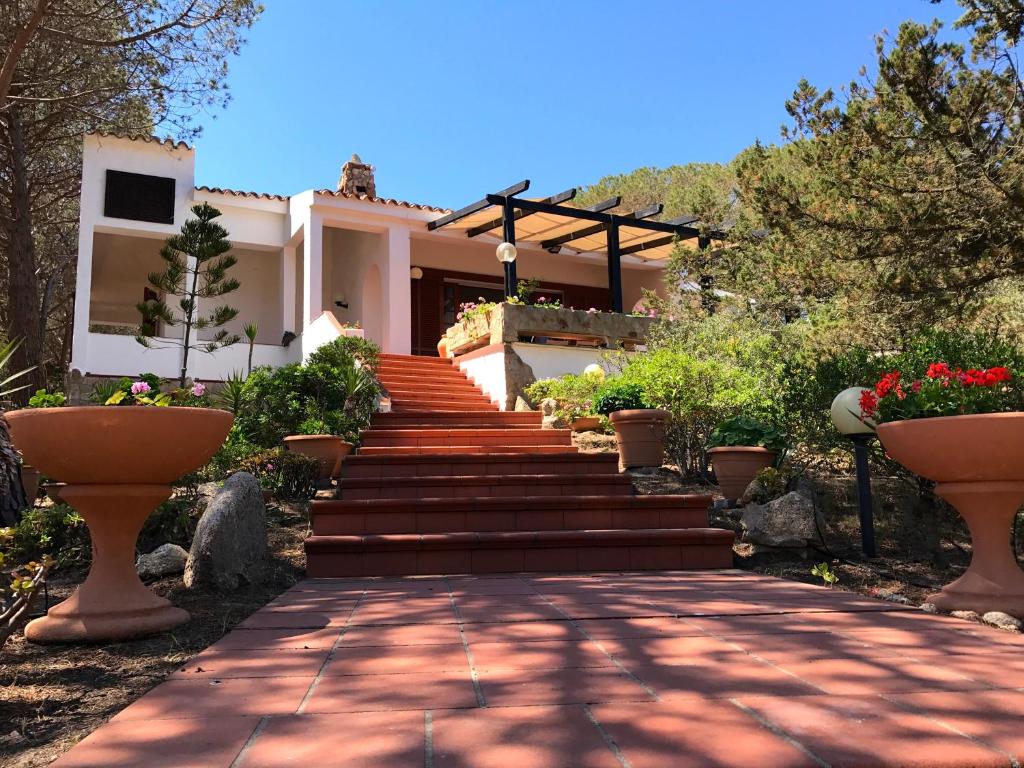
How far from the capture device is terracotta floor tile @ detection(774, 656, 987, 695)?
6.51ft

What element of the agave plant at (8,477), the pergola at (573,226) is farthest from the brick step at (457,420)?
the agave plant at (8,477)

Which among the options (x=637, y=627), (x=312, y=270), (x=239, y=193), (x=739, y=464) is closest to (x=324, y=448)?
(x=739, y=464)

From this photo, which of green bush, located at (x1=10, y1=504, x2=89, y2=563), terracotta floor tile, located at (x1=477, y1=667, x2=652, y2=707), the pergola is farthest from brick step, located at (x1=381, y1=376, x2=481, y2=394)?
terracotta floor tile, located at (x1=477, y1=667, x2=652, y2=707)

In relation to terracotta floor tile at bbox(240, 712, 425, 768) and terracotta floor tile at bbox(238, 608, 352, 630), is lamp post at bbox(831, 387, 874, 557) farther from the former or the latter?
terracotta floor tile at bbox(240, 712, 425, 768)

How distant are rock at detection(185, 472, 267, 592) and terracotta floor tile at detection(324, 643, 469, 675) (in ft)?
4.88

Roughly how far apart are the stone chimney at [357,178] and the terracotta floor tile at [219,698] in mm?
14269

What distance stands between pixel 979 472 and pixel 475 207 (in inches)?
401

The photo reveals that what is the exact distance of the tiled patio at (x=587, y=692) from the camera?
61.0 inches

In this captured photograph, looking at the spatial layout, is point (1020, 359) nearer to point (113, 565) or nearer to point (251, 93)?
point (113, 565)

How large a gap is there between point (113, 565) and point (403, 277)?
1098cm

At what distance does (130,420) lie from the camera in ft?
9.67

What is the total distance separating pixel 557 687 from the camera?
2.02m

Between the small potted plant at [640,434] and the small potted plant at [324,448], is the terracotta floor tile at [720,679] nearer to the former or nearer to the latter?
the small potted plant at [640,434]

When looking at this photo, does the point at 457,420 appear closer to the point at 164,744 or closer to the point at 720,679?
the point at 720,679
